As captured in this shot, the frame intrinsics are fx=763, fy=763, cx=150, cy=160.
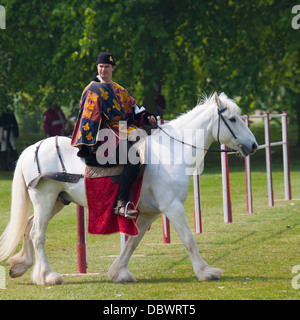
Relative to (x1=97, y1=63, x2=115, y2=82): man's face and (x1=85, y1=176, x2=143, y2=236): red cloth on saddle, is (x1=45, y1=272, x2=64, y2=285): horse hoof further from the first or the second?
(x1=97, y1=63, x2=115, y2=82): man's face

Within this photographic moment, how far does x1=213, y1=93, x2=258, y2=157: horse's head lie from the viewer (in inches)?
322

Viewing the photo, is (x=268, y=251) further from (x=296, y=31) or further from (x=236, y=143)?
(x=296, y=31)

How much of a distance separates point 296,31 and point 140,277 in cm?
1656

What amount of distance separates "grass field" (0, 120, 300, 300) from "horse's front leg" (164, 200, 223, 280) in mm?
109

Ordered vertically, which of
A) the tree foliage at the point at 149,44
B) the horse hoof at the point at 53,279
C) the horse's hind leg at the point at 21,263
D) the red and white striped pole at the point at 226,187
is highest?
the tree foliage at the point at 149,44

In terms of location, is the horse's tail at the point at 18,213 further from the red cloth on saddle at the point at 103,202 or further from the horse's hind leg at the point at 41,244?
the red cloth on saddle at the point at 103,202

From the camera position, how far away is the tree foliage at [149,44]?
22.4 meters

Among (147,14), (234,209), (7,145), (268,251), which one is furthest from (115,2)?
(268,251)

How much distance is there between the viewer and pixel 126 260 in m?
8.30

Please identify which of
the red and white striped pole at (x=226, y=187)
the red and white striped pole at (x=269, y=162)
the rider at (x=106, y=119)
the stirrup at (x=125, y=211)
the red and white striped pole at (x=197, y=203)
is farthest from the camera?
the red and white striped pole at (x=269, y=162)

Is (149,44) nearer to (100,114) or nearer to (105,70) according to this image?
(105,70)

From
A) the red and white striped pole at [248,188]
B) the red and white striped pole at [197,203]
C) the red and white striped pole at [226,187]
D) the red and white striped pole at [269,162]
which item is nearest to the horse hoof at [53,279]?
the red and white striped pole at [197,203]
